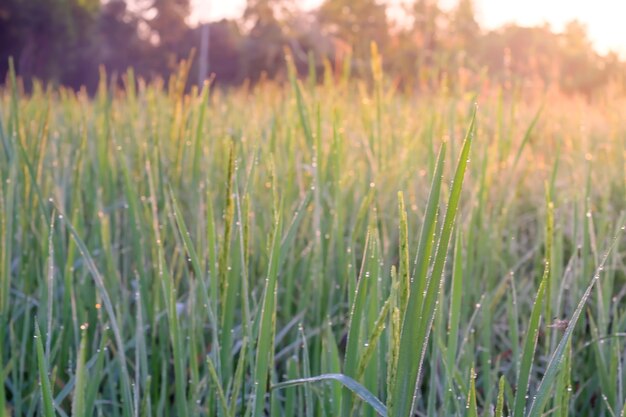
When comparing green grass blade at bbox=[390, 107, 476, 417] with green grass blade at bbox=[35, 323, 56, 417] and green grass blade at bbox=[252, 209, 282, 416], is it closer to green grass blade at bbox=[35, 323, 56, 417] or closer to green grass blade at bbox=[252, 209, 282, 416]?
green grass blade at bbox=[252, 209, 282, 416]

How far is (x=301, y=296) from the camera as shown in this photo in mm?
927

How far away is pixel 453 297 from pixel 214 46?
16.5 m

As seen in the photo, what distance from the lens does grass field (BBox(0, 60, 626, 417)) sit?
48 cm

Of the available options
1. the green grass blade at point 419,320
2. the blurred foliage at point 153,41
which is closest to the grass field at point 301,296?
the green grass blade at point 419,320

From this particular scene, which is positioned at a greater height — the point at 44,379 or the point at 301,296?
the point at 44,379

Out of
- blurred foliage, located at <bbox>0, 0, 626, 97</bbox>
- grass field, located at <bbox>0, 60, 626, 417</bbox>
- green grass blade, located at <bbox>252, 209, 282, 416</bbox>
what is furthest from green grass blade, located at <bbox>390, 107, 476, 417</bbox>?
blurred foliage, located at <bbox>0, 0, 626, 97</bbox>

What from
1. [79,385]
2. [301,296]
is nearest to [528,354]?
[79,385]

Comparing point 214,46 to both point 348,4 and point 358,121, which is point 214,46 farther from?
point 358,121

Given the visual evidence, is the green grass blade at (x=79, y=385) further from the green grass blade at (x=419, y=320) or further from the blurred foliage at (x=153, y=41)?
the blurred foliage at (x=153, y=41)

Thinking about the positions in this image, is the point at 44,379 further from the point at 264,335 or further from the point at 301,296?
the point at 301,296

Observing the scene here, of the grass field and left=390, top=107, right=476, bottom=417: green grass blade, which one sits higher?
left=390, top=107, right=476, bottom=417: green grass blade

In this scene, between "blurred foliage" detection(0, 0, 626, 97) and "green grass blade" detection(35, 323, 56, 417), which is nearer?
"green grass blade" detection(35, 323, 56, 417)

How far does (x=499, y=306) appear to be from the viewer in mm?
1091

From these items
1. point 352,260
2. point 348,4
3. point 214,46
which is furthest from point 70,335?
point 214,46
